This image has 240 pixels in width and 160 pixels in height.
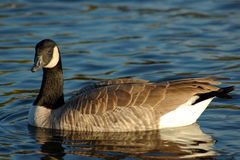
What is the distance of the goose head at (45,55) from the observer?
487 inches

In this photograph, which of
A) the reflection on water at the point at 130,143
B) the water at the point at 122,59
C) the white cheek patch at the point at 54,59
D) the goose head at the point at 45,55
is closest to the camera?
the reflection on water at the point at 130,143

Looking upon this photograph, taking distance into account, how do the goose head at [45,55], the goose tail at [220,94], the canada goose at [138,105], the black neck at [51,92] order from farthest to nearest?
the black neck at [51,92]
the goose head at [45,55]
the canada goose at [138,105]
the goose tail at [220,94]

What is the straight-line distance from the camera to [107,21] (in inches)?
784

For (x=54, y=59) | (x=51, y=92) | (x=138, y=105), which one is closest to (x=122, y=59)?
(x=51, y=92)

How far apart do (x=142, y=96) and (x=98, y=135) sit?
96 cm

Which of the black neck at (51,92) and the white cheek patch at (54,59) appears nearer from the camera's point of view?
the white cheek patch at (54,59)

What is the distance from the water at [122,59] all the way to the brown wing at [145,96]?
0.44 metres

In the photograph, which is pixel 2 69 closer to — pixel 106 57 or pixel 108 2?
pixel 106 57

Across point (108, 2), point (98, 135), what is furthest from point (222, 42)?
point (98, 135)

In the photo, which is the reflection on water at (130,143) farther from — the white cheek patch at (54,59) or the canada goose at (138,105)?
the white cheek patch at (54,59)

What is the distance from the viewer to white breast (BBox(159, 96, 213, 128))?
1198cm

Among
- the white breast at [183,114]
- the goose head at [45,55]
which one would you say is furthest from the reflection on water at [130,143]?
the goose head at [45,55]

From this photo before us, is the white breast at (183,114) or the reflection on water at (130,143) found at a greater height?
the white breast at (183,114)

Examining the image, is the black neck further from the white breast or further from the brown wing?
the white breast
